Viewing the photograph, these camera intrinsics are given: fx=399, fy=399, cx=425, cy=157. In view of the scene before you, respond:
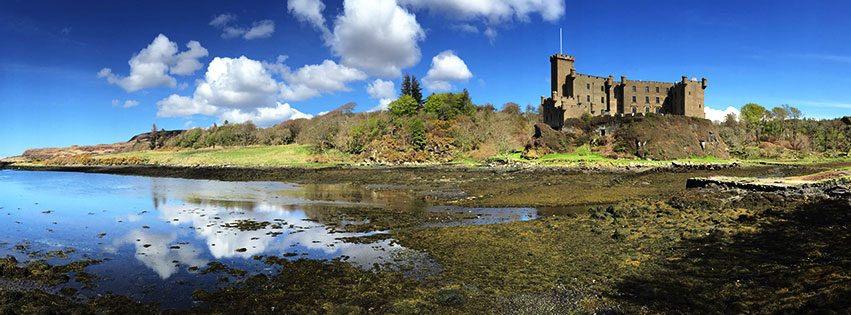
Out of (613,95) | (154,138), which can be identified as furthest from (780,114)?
(154,138)

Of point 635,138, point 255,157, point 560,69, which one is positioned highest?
point 560,69

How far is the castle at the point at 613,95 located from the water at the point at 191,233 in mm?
50062

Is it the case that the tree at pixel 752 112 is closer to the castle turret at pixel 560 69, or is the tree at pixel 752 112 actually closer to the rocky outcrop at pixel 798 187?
the castle turret at pixel 560 69

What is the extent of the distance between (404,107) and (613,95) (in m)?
40.4

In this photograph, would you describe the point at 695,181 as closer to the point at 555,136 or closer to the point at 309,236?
the point at 309,236

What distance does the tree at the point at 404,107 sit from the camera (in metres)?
85.0

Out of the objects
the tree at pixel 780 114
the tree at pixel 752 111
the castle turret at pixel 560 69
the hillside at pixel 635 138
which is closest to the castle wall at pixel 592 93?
the castle turret at pixel 560 69

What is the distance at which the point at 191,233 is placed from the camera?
14547 millimetres

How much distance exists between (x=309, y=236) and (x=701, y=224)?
12576 mm

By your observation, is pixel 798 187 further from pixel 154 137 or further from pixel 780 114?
pixel 154 137

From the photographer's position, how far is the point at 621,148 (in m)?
55.2

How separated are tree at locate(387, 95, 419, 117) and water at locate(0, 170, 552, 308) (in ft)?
199

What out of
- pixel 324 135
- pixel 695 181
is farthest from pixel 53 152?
pixel 695 181

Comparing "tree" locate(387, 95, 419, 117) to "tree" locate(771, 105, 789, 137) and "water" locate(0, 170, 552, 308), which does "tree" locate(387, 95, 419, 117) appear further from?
"tree" locate(771, 105, 789, 137)
